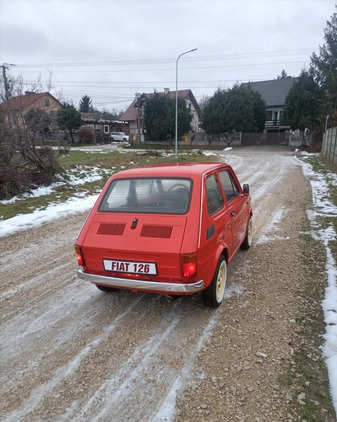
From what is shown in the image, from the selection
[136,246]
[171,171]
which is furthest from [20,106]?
[136,246]

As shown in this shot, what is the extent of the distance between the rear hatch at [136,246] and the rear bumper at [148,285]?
5cm

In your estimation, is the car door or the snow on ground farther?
the car door

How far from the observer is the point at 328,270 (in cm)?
454

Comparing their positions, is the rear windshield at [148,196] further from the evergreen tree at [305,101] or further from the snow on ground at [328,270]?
the evergreen tree at [305,101]

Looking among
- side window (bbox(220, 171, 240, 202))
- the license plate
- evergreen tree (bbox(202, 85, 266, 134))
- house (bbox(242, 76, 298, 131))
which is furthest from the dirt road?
house (bbox(242, 76, 298, 131))

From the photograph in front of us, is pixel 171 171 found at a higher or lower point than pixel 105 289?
higher

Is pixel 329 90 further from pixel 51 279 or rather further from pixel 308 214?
pixel 51 279

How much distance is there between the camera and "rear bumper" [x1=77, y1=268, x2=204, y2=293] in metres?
3.03

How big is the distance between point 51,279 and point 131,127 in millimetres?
53019

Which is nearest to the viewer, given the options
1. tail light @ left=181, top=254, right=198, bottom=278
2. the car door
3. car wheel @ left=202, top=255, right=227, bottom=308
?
tail light @ left=181, top=254, right=198, bottom=278

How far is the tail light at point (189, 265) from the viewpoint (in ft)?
9.83

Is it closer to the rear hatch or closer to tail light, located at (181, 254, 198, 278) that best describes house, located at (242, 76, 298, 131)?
the rear hatch

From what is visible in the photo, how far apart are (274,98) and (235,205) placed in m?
48.8

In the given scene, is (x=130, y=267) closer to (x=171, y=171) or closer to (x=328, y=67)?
(x=171, y=171)
